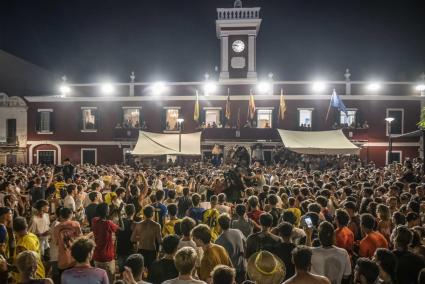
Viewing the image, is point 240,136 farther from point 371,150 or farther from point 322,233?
point 322,233

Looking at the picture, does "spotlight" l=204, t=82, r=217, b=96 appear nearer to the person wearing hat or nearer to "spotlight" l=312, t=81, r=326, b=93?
"spotlight" l=312, t=81, r=326, b=93

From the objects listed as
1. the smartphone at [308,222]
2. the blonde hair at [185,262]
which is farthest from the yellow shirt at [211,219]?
the blonde hair at [185,262]

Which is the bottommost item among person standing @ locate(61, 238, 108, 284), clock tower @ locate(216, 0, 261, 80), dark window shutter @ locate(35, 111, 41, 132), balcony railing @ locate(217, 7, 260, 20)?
person standing @ locate(61, 238, 108, 284)

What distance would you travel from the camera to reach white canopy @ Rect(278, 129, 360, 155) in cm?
2252

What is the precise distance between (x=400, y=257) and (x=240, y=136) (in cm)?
2543

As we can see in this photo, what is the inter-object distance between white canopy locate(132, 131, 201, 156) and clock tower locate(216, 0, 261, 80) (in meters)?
8.70

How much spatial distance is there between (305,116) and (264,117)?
10.6 ft

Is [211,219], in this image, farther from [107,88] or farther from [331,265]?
[107,88]

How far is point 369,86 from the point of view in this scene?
3114 cm

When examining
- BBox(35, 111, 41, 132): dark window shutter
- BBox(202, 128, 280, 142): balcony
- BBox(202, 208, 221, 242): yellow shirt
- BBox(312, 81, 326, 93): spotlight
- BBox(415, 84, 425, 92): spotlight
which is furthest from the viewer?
BBox(35, 111, 41, 132): dark window shutter

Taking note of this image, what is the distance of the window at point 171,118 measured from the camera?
3228 centimetres

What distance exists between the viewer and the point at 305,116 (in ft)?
102

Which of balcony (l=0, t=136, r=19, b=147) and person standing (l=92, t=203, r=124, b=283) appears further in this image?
balcony (l=0, t=136, r=19, b=147)

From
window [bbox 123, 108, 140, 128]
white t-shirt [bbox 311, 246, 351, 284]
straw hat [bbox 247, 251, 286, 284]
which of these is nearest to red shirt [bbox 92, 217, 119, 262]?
straw hat [bbox 247, 251, 286, 284]
